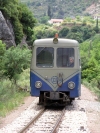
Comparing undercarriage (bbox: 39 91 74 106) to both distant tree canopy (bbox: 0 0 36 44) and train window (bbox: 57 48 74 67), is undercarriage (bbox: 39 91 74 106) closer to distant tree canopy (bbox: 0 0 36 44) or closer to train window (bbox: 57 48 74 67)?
train window (bbox: 57 48 74 67)

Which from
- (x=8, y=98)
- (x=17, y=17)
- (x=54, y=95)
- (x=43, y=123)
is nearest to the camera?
(x=43, y=123)

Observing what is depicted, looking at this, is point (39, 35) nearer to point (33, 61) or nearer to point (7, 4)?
point (7, 4)

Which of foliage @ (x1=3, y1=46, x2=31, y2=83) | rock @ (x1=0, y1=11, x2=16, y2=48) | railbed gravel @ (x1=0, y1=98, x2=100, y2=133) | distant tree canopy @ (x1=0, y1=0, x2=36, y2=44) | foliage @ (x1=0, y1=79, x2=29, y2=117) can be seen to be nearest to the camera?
railbed gravel @ (x1=0, y1=98, x2=100, y2=133)

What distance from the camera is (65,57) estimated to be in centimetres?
1484

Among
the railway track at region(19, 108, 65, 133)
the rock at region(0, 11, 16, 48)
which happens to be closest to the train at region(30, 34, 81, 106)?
the railway track at region(19, 108, 65, 133)

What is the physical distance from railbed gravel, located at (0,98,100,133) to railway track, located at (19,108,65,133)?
0.76 feet

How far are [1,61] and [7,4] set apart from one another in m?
21.5

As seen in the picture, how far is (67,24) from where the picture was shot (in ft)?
511

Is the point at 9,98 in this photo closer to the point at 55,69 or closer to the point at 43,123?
the point at 55,69

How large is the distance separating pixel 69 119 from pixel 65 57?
10.5 ft

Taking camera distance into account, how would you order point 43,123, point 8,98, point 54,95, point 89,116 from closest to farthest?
point 43,123
point 89,116
point 54,95
point 8,98

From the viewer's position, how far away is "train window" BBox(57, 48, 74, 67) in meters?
14.8

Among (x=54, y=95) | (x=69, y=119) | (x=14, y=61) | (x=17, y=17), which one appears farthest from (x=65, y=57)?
(x=17, y=17)

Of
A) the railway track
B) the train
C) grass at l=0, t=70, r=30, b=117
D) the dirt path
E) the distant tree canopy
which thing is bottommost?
the dirt path
